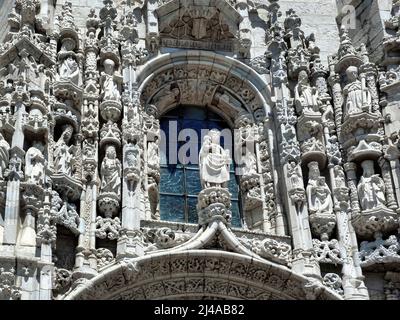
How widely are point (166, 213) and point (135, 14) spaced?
354 cm

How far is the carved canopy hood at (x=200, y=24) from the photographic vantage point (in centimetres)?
1691

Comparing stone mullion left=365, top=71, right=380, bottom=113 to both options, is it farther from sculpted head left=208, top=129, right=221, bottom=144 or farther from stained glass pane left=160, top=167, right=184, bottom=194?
stained glass pane left=160, top=167, right=184, bottom=194

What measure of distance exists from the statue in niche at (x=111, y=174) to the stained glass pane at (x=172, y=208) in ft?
3.91

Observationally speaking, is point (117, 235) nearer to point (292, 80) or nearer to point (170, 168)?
point (170, 168)

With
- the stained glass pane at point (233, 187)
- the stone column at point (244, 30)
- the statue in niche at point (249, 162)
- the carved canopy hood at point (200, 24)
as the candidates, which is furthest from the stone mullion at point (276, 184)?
the carved canopy hood at point (200, 24)

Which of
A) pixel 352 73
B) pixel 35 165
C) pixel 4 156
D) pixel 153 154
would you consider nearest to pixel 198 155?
pixel 153 154

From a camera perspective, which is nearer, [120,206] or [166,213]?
[120,206]

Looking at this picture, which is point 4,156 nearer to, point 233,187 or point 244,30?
point 233,187

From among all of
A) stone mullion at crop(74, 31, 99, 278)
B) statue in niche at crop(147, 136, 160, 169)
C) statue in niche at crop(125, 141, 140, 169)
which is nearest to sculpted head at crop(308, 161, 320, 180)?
statue in niche at crop(147, 136, 160, 169)

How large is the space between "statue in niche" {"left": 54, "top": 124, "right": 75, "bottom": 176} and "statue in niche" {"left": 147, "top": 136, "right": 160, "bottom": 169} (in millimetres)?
1353

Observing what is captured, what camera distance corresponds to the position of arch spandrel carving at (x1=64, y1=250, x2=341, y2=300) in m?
13.6

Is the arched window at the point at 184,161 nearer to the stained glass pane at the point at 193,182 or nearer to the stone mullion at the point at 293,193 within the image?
the stained glass pane at the point at 193,182
